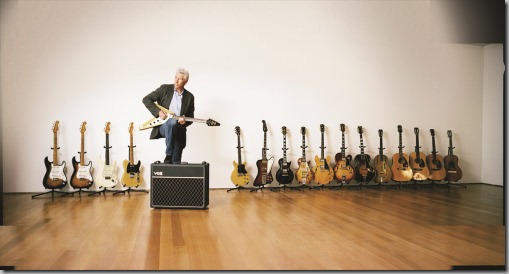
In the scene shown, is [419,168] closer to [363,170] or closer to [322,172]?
[363,170]

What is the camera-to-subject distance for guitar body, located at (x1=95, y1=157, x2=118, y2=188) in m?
5.29

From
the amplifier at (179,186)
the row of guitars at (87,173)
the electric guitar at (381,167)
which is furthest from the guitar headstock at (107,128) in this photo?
the electric guitar at (381,167)

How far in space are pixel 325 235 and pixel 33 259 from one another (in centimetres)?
174

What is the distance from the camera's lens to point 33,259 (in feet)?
7.53

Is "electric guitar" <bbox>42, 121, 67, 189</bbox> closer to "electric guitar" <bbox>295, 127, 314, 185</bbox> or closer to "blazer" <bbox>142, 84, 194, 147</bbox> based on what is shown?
"blazer" <bbox>142, 84, 194, 147</bbox>

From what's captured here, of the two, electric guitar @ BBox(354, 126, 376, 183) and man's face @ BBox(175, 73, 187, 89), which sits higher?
man's face @ BBox(175, 73, 187, 89)

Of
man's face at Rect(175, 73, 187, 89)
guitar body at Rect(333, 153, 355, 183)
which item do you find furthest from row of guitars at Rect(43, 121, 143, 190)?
guitar body at Rect(333, 153, 355, 183)

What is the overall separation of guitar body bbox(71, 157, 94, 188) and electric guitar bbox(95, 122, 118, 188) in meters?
0.10

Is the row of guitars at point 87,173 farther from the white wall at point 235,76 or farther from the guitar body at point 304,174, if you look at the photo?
the guitar body at point 304,174

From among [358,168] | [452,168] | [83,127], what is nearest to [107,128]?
[83,127]

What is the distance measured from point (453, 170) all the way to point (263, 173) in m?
2.74

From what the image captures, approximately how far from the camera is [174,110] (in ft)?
15.5

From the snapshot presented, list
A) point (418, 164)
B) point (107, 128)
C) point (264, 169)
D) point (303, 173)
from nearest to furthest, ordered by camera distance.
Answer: point (107, 128), point (264, 169), point (303, 173), point (418, 164)

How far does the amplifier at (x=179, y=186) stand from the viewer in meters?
4.09
